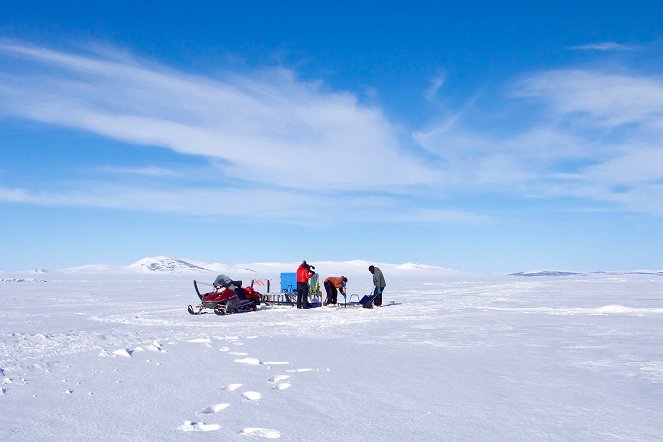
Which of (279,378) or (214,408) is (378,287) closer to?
(279,378)

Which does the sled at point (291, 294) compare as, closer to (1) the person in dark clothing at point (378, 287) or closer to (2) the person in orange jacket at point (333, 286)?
(2) the person in orange jacket at point (333, 286)

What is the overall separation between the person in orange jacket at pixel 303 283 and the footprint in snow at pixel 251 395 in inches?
529

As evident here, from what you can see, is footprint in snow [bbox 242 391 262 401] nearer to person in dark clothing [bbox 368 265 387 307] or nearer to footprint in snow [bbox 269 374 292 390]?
footprint in snow [bbox 269 374 292 390]

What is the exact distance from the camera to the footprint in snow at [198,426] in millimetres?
4723

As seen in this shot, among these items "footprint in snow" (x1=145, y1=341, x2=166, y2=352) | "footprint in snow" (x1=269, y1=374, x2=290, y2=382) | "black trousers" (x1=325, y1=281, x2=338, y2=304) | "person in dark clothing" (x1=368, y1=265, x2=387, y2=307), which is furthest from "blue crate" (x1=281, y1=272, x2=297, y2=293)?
"footprint in snow" (x1=269, y1=374, x2=290, y2=382)

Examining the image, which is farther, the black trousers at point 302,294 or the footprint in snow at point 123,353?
the black trousers at point 302,294

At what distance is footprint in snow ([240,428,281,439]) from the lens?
4.54 m

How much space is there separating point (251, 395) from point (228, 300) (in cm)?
1223

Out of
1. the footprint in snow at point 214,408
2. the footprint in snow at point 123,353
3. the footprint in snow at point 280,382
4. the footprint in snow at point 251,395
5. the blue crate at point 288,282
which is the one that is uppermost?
the blue crate at point 288,282

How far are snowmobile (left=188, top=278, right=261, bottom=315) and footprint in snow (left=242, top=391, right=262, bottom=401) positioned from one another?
11.7 metres

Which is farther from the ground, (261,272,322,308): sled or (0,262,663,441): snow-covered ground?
(261,272,322,308): sled

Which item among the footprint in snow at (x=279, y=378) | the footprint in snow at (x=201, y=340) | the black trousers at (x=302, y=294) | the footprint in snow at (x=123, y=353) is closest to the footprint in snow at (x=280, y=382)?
the footprint in snow at (x=279, y=378)

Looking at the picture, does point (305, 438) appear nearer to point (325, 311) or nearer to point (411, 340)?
point (411, 340)

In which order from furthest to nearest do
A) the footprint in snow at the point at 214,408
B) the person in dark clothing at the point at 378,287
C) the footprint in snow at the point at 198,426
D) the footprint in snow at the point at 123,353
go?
1. the person in dark clothing at the point at 378,287
2. the footprint in snow at the point at 123,353
3. the footprint in snow at the point at 214,408
4. the footprint in snow at the point at 198,426
